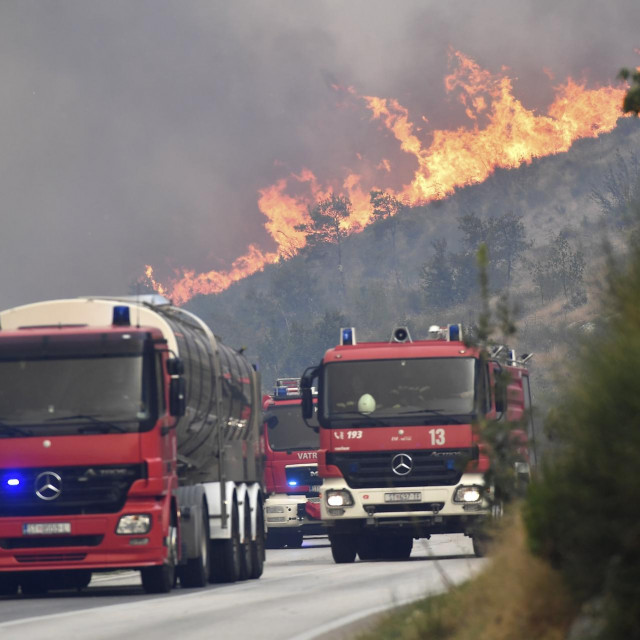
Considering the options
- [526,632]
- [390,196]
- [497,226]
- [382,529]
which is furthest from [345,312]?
[526,632]

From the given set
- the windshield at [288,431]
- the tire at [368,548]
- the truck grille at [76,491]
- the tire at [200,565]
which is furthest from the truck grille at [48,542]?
the windshield at [288,431]

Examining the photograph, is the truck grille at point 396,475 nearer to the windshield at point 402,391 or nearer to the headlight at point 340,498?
the headlight at point 340,498

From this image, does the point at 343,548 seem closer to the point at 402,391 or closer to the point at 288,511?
the point at 402,391

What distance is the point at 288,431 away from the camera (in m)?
33.1

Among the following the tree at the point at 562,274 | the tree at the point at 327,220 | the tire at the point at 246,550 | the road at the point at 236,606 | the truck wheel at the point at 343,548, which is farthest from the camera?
the tree at the point at 327,220

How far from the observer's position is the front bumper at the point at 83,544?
672 inches

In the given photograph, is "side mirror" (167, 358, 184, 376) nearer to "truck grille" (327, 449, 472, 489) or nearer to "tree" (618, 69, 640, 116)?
"truck grille" (327, 449, 472, 489)

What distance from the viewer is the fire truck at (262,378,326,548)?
108 ft

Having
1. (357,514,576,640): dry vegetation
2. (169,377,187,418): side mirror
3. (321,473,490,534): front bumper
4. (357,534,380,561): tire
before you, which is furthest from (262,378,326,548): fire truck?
(357,514,576,640): dry vegetation

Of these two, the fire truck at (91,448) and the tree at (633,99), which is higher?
the tree at (633,99)

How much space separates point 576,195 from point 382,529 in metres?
180

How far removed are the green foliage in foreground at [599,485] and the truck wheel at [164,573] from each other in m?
9.94

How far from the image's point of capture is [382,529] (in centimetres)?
2400

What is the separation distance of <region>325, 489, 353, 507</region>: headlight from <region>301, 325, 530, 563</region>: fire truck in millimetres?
16
